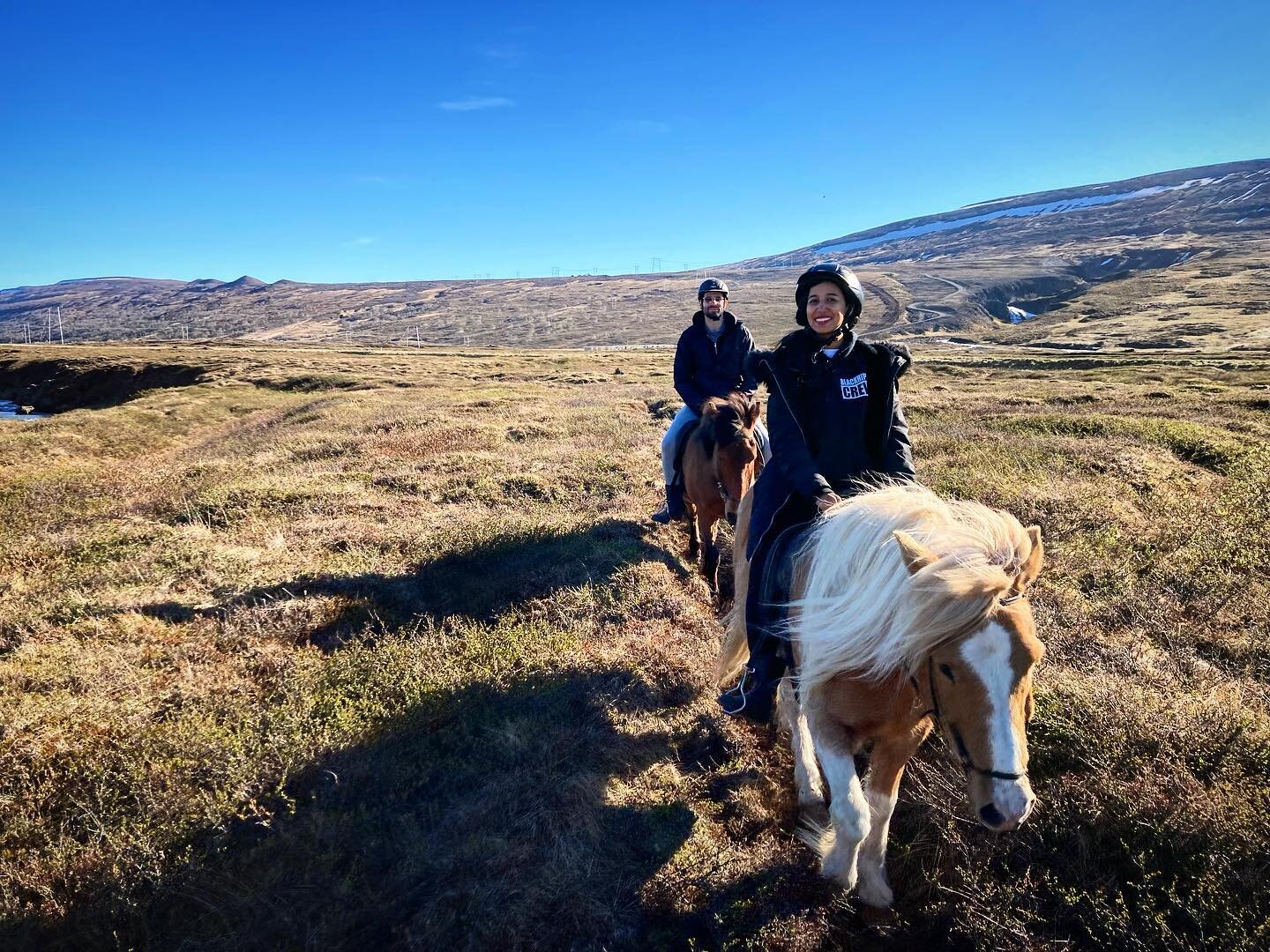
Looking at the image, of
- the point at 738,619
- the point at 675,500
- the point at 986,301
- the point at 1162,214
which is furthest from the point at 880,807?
the point at 1162,214

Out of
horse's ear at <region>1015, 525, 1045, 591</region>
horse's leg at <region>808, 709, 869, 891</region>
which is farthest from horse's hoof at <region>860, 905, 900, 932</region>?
horse's ear at <region>1015, 525, 1045, 591</region>

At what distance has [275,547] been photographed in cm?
803

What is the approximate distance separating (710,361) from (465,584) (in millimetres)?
4594

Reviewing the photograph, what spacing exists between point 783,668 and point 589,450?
→ 1072 centimetres

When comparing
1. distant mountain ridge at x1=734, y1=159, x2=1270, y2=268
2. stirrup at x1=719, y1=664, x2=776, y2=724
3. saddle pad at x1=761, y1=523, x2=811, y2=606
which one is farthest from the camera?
distant mountain ridge at x1=734, y1=159, x2=1270, y2=268

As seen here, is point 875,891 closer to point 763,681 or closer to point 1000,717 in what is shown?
point 763,681

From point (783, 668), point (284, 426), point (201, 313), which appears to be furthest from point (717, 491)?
point (201, 313)

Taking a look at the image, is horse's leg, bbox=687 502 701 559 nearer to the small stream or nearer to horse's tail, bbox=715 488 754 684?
horse's tail, bbox=715 488 754 684

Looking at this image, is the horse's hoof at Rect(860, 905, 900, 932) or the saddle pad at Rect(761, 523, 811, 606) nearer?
the horse's hoof at Rect(860, 905, 900, 932)

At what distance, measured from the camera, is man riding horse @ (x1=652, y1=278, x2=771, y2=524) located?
834cm

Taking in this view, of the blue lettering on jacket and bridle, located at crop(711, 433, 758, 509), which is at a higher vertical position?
the blue lettering on jacket

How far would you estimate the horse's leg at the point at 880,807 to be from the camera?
354 cm

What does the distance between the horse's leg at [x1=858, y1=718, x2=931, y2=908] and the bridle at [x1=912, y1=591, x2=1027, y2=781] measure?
2.27 ft

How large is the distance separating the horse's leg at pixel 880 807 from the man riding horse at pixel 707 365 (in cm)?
514
